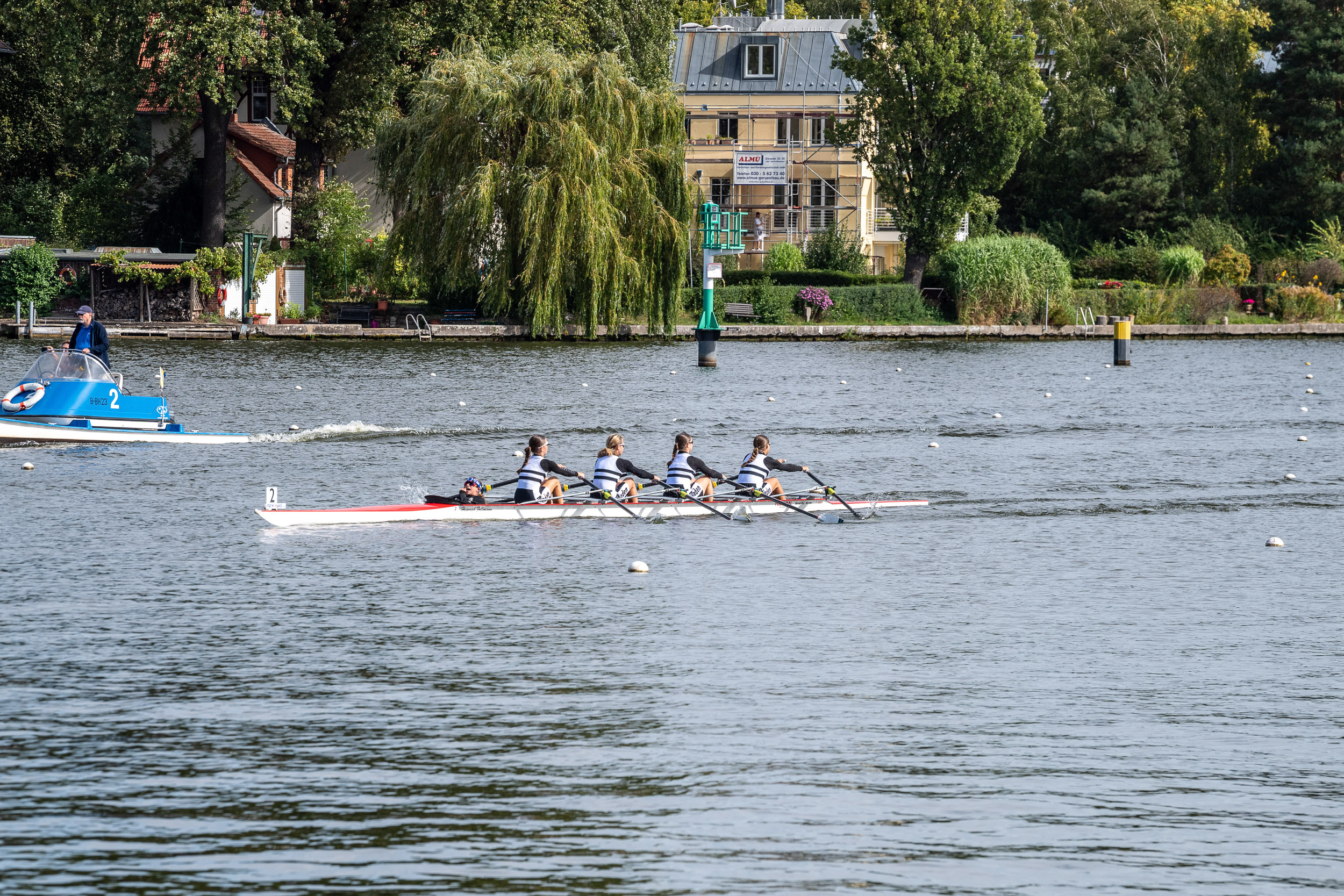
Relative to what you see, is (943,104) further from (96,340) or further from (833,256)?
(96,340)

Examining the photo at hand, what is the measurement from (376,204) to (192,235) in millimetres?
13599

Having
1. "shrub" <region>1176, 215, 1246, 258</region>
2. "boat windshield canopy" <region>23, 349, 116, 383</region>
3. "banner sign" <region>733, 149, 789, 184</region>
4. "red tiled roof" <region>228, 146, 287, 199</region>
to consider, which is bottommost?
"boat windshield canopy" <region>23, 349, 116, 383</region>

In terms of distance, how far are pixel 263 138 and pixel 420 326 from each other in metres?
16.8

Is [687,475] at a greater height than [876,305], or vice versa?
[876,305]

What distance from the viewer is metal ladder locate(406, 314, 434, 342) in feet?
201

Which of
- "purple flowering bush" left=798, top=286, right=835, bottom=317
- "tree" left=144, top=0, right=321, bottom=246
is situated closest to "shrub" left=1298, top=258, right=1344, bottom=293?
"purple flowering bush" left=798, top=286, right=835, bottom=317

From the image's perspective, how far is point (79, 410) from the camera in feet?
95.4

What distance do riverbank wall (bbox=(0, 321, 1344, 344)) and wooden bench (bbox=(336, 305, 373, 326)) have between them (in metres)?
1.05

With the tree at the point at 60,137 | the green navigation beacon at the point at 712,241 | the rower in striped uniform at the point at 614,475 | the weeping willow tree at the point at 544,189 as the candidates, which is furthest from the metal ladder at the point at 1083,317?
the rower in striped uniform at the point at 614,475

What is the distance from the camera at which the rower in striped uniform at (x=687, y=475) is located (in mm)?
22844

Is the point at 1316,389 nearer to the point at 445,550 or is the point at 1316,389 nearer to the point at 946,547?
the point at 946,547

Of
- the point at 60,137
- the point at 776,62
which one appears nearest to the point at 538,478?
the point at 60,137

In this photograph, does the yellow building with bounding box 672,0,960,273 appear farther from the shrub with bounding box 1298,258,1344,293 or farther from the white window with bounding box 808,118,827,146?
the shrub with bounding box 1298,258,1344,293

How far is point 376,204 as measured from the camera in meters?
82.9
